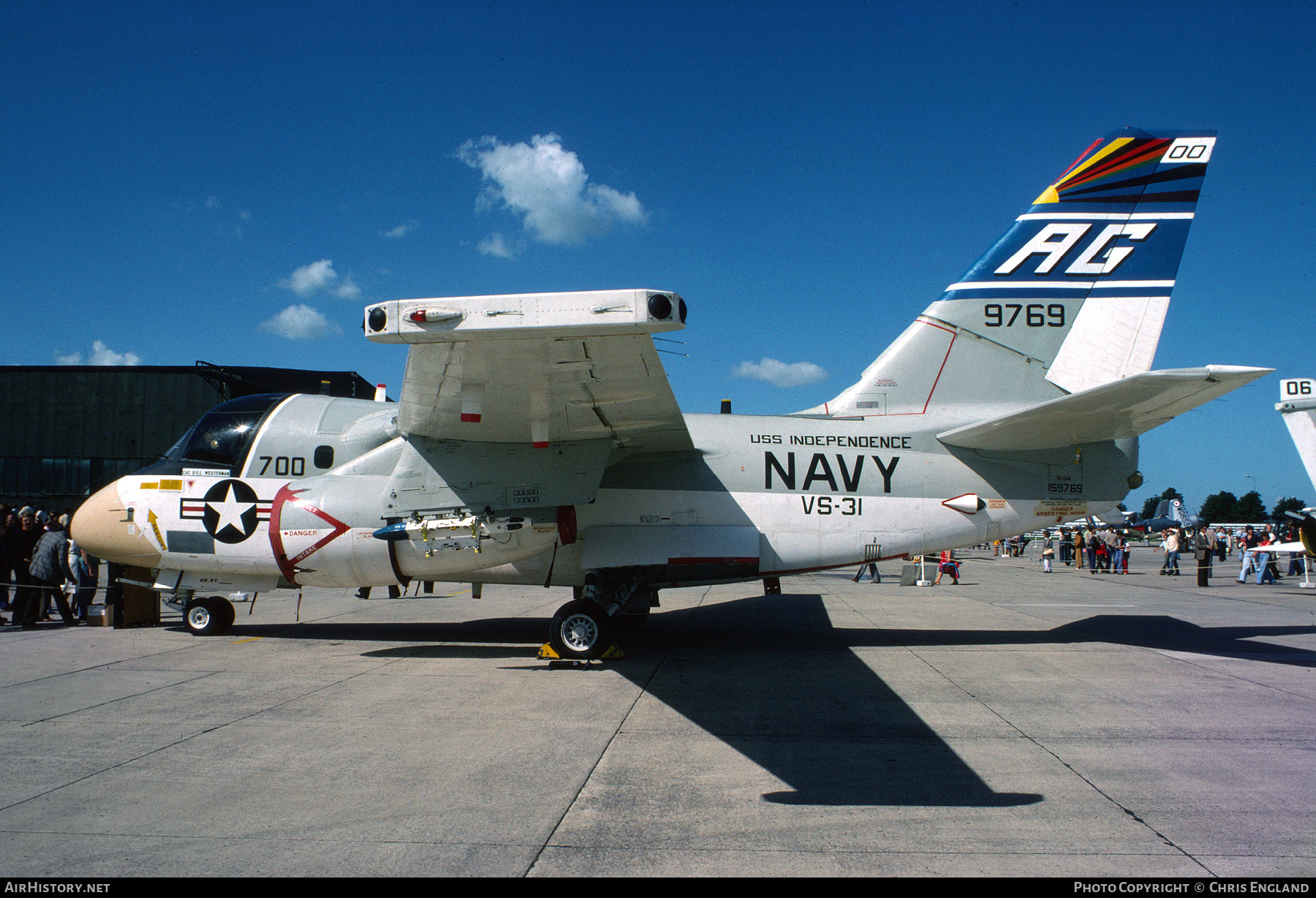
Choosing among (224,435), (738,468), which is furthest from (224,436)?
(738,468)

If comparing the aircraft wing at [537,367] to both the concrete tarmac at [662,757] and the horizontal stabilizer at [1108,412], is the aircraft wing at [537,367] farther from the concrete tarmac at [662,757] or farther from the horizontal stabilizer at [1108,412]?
the horizontal stabilizer at [1108,412]

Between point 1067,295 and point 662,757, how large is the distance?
7.87 m

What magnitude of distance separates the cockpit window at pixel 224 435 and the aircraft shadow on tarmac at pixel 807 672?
2.62m

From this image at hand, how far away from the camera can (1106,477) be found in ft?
28.9

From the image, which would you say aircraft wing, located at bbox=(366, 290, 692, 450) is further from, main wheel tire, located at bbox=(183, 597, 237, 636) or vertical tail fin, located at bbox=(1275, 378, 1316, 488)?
vertical tail fin, located at bbox=(1275, 378, 1316, 488)

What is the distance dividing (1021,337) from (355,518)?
8.48 meters

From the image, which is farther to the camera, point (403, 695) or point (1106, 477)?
point (1106, 477)

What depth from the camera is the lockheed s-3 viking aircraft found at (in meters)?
8.09

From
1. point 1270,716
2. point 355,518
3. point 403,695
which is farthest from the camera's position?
point 355,518

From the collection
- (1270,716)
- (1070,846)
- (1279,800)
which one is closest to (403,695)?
(1070,846)

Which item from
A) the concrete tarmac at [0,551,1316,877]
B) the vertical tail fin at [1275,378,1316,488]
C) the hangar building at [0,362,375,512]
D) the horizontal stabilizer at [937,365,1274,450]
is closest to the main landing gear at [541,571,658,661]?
the concrete tarmac at [0,551,1316,877]

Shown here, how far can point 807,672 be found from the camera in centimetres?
748

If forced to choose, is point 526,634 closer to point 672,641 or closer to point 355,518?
point 672,641

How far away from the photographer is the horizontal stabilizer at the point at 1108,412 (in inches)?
243
